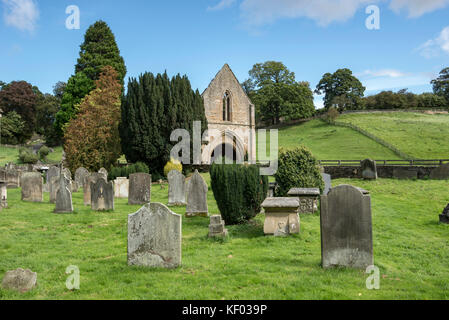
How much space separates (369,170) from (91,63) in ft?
118

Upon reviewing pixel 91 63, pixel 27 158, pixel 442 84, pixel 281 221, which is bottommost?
pixel 281 221

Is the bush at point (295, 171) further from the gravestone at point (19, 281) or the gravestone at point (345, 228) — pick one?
the gravestone at point (19, 281)

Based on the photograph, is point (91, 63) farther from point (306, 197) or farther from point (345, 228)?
point (345, 228)

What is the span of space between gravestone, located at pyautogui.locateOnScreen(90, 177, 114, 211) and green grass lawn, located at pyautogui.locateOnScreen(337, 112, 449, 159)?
105 ft

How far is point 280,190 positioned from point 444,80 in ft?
281

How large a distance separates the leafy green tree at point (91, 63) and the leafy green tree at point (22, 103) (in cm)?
1853

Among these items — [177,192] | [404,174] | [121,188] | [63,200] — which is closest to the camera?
[63,200]

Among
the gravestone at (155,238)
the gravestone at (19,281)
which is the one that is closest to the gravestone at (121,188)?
the gravestone at (155,238)

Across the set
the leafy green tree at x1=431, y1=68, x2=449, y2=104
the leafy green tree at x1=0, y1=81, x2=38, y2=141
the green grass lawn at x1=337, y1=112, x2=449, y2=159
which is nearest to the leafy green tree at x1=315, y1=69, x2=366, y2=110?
the green grass lawn at x1=337, y1=112, x2=449, y2=159

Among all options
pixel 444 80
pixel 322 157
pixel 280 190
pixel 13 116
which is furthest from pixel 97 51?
pixel 444 80

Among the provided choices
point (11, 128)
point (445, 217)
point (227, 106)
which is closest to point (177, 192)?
point (445, 217)

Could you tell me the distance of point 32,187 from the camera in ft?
48.1

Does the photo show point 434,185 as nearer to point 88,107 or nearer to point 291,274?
point 291,274

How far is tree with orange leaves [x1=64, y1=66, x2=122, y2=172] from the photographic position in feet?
81.6
